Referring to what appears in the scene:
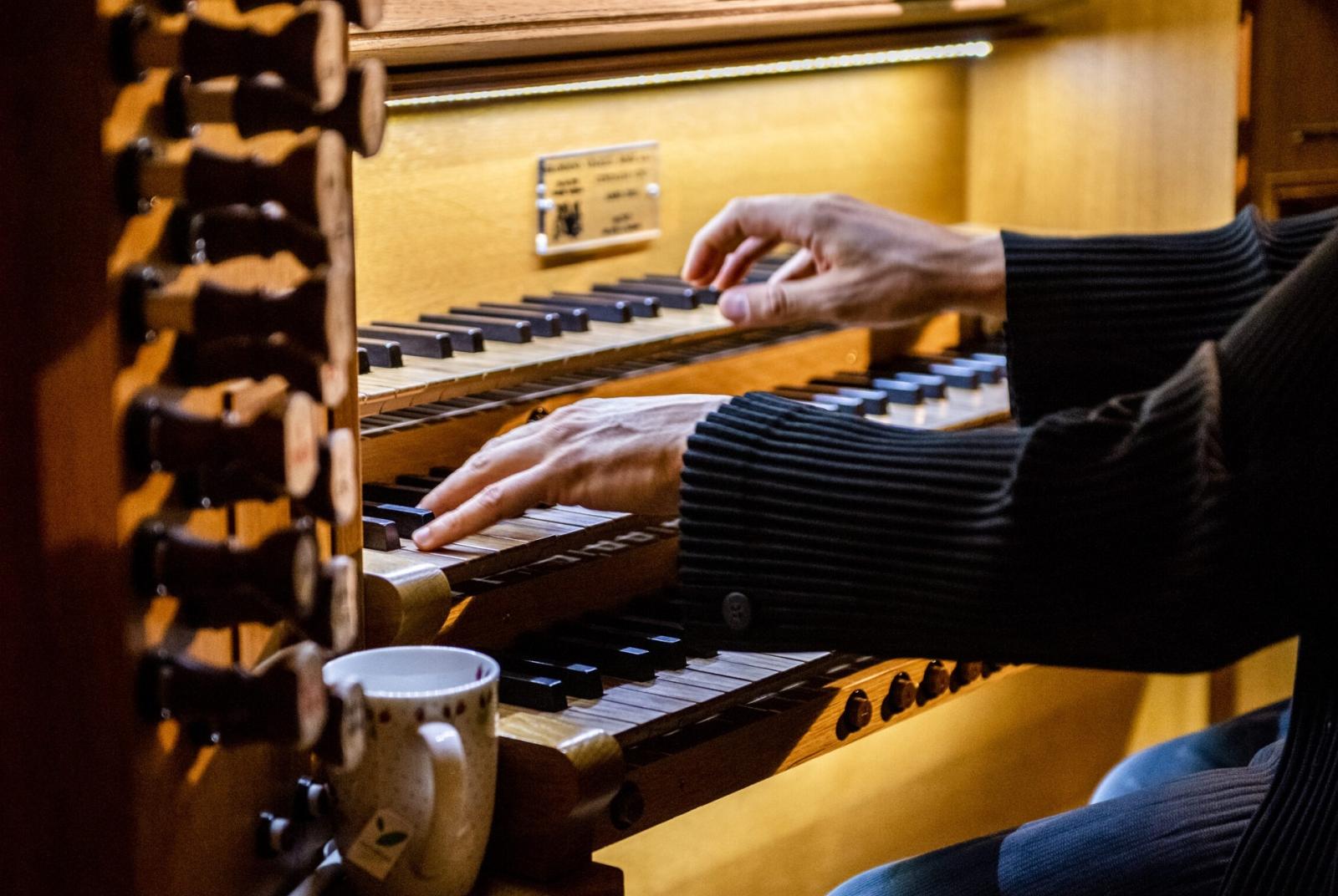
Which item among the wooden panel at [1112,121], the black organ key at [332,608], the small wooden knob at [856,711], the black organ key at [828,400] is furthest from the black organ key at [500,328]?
the wooden panel at [1112,121]

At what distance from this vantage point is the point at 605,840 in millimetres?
1363

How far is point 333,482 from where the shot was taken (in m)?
1.07

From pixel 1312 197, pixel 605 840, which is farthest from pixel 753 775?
pixel 1312 197

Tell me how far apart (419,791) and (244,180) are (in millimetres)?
448

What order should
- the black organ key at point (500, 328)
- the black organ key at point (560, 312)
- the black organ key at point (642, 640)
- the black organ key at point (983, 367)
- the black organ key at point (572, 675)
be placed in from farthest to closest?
1. the black organ key at point (983, 367)
2. the black organ key at point (560, 312)
3. the black organ key at point (500, 328)
4. the black organ key at point (642, 640)
5. the black organ key at point (572, 675)

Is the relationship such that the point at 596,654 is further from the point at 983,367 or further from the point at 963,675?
the point at 983,367

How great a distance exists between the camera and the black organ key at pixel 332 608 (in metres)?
1.06

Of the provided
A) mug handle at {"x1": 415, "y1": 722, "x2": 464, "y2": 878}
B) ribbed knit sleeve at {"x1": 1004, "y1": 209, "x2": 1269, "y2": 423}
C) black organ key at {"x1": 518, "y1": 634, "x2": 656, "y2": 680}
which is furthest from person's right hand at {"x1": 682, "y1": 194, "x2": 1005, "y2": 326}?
mug handle at {"x1": 415, "y1": 722, "x2": 464, "y2": 878}

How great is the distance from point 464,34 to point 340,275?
31.4 inches

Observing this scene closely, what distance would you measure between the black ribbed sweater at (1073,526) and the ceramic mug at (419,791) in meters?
0.19

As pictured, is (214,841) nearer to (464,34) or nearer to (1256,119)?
(464,34)

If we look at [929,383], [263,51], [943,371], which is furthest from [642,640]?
[943,371]

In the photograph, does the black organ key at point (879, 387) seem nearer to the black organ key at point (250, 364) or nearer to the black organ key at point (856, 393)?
the black organ key at point (856, 393)

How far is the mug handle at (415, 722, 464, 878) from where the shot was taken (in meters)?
1.15
